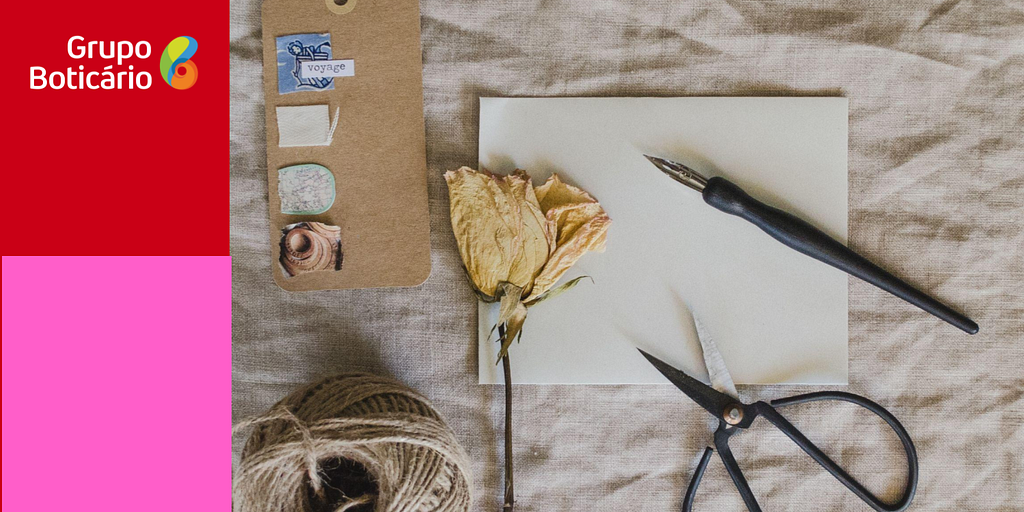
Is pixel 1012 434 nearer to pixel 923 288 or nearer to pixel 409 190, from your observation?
pixel 923 288

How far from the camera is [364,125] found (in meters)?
0.65

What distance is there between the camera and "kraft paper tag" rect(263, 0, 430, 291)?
646 millimetres

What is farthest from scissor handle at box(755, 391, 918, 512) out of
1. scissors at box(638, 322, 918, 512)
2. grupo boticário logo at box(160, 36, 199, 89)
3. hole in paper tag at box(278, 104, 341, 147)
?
grupo boticário logo at box(160, 36, 199, 89)

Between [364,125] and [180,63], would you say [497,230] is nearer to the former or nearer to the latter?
[364,125]

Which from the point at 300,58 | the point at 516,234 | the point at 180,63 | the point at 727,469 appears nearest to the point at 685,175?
the point at 516,234

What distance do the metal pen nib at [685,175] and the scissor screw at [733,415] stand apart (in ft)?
0.70

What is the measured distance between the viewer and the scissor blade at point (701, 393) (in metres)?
0.61

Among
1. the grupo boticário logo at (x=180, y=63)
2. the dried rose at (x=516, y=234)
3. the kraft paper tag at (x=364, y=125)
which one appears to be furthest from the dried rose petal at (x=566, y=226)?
the grupo boticário logo at (x=180, y=63)

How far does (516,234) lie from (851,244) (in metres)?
0.35

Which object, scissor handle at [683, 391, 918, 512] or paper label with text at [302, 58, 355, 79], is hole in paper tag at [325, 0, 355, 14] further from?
scissor handle at [683, 391, 918, 512]

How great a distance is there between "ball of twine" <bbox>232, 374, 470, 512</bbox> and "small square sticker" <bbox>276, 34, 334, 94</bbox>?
1.01ft

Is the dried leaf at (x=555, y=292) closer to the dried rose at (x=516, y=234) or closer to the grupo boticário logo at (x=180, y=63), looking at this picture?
the dried rose at (x=516, y=234)

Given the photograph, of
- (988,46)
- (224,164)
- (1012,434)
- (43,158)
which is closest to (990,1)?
(988,46)

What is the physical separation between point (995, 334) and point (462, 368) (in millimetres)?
544
